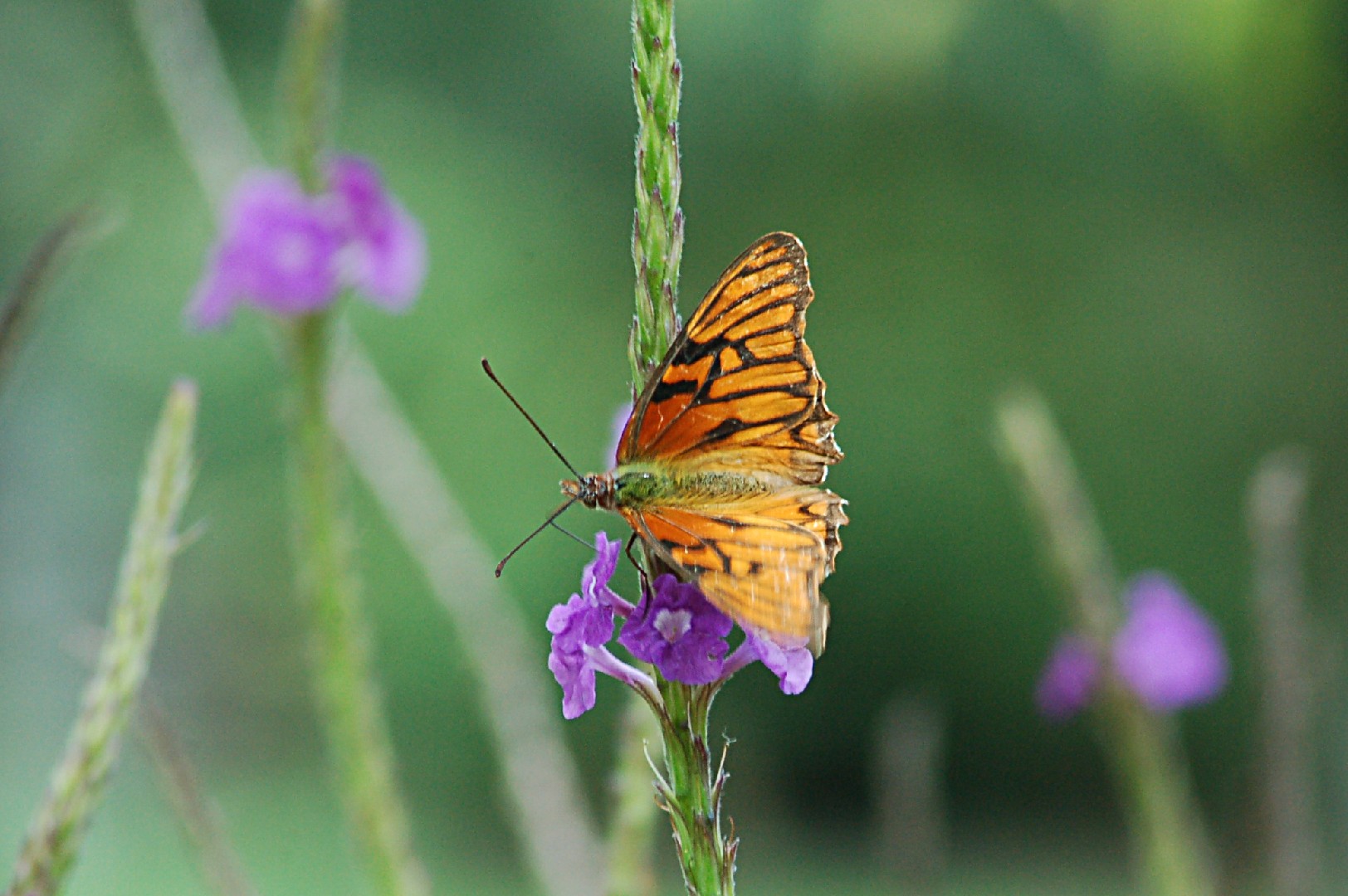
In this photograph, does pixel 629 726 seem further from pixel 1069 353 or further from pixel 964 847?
pixel 964 847

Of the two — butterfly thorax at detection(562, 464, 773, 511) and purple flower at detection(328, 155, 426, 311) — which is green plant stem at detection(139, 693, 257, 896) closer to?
butterfly thorax at detection(562, 464, 773, 511)

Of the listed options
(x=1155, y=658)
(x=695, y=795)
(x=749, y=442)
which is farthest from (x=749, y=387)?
(x=1155, y=658)

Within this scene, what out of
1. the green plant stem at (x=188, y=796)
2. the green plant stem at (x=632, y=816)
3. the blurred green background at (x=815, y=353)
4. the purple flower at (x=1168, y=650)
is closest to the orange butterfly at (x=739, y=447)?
the green plant stem at (x=632, y=816)

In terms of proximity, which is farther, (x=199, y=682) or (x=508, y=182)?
(x=199, y=682)

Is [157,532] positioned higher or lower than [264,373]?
lower

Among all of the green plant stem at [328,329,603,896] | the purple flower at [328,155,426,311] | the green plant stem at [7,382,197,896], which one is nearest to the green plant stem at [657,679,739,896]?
the green plant stem at [7,382,197,896]

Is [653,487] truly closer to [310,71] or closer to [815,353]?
[310,71]

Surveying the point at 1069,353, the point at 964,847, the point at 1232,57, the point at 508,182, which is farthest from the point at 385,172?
the point at 1232,57
